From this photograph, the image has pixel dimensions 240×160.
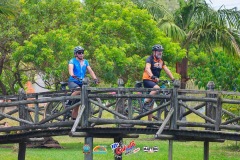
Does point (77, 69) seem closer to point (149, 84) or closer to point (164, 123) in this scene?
point (149, 84)

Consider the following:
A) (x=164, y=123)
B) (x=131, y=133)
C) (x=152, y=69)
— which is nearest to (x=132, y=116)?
(x=131, y=133)

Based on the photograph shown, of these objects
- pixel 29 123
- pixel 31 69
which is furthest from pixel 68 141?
pixel 29 123

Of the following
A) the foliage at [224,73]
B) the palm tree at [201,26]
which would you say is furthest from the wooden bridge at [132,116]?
the palm tree at [201,26]

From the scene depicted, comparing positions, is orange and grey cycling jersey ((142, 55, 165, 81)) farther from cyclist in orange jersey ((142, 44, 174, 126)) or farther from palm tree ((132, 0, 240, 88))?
palm tree ((132, 0, 240, 88))

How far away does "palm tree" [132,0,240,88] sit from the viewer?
32000mm

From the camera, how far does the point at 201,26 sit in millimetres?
32781

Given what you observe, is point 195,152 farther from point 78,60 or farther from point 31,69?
point 78,60

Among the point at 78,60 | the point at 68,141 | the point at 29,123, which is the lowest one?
the point at 68,141

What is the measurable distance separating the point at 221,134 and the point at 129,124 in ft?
7.82

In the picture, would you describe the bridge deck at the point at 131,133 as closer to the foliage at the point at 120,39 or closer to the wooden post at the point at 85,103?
the wooden post at the point at 85,103

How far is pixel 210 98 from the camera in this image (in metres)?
→ 16.3

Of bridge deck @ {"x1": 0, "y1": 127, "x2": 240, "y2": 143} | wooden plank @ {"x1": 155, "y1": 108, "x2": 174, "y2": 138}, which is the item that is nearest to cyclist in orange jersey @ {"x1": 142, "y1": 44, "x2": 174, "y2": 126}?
bridge deck @ {"x1": 0, "y1": 127, "x2": 240, "y2": 143}

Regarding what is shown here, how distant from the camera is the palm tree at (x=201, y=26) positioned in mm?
32000

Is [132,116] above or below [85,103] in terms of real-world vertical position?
below
